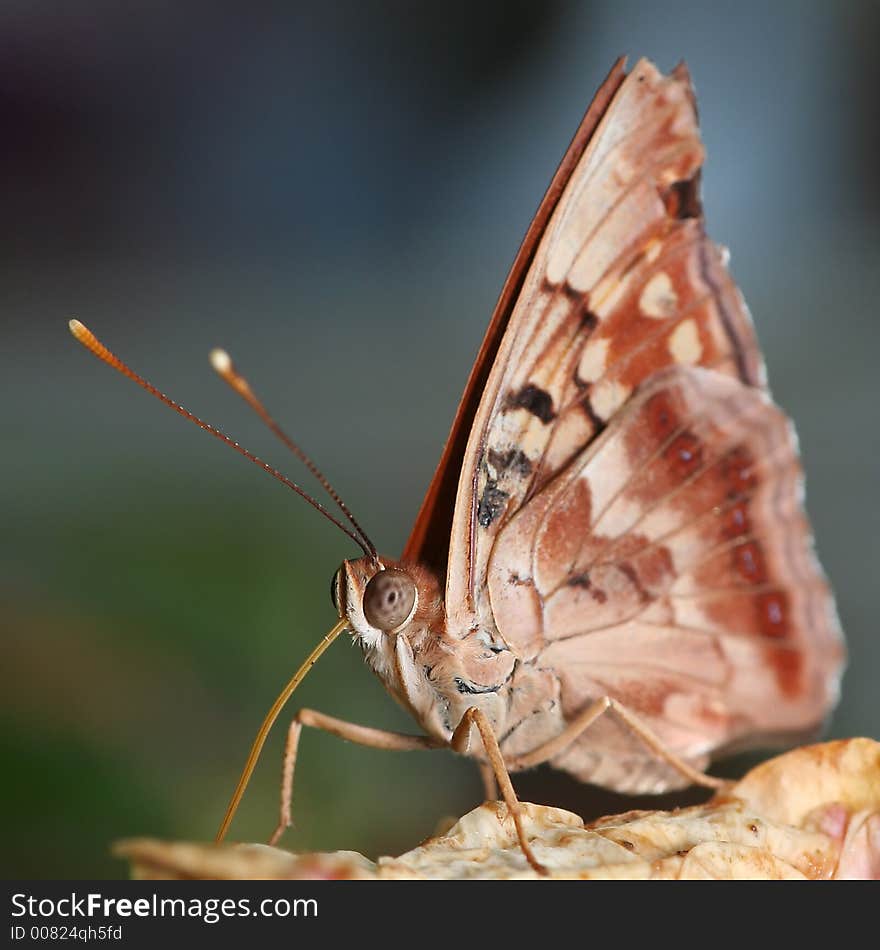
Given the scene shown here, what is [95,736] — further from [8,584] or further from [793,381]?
[793,381]

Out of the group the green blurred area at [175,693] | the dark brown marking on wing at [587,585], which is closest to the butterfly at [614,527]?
the dark brown marking on wing at [587,585]

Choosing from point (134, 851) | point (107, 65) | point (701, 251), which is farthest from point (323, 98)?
point (134, 851)

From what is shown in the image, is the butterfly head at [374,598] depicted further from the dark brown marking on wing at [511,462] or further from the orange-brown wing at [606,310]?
the dark brown marking on wing at [511,462]

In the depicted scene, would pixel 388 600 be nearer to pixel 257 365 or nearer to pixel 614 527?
pixel 614 527

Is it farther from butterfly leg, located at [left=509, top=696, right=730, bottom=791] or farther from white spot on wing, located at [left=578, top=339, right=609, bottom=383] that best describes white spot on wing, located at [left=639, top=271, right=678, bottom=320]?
butterfly leg, located at [left=509, top=696, right=730, bottom=791]

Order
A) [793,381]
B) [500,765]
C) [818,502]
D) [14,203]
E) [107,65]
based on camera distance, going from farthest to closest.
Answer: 1. [14,203]
2. [107,65]
3. [793,381]
4. [818,502]
5. [500,765]

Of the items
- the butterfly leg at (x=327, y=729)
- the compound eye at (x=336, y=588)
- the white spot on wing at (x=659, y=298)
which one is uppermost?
the white spot on wing at (x=659, y=298)
